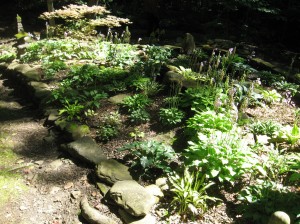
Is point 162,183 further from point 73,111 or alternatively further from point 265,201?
point 73,111

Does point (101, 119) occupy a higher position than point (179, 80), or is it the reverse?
point (179, 80)

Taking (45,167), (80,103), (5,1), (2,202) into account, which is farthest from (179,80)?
(5,1)

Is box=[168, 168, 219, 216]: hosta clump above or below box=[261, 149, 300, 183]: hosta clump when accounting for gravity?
below

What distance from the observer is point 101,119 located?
555cm

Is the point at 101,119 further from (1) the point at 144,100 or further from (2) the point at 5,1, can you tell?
(2) the point at 5,1

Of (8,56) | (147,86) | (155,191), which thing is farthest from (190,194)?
(8,56)

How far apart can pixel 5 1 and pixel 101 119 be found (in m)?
14.2

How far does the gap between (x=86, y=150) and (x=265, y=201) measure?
8.99 feet

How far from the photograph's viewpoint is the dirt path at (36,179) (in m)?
3.90

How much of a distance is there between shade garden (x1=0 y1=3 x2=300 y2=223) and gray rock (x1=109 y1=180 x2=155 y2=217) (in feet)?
0.98

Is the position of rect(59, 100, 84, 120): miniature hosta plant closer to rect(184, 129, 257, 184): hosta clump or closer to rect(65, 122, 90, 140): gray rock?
rect(65, 122, 90, 140): gray rock

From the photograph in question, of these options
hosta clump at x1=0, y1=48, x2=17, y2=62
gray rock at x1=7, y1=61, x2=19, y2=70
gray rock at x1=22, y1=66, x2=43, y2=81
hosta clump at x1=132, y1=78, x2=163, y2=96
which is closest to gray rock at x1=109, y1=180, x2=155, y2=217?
hosta clump at x1=132, y1=78, x2=163, y2=96

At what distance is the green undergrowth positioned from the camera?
4162 millimetres

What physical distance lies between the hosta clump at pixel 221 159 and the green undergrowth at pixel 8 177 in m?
2.50
